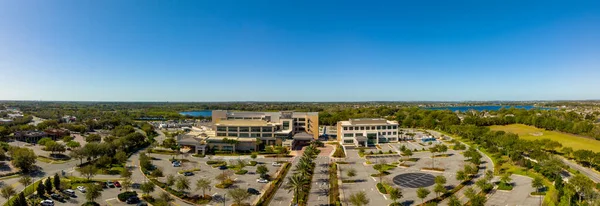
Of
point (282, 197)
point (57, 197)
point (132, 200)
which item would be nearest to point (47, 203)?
point (57, 197)

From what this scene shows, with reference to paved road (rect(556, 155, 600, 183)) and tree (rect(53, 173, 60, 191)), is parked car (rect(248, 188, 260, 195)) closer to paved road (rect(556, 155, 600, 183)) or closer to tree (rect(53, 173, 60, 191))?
tree (rect(53, 173, 60, 191))

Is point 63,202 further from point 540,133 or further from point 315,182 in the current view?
point 540,133

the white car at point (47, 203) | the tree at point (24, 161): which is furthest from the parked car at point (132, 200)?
the tree at point (24, 161)

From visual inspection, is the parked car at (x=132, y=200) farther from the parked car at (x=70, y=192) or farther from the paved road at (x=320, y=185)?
the paved road at (x=320, y=185)

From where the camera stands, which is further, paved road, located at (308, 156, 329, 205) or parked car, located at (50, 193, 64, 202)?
paved road, located at (308, 156, 329, 205)

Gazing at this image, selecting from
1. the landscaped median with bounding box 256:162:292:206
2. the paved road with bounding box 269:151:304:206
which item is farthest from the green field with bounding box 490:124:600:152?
the paved road with bounding box 269:151:304:206

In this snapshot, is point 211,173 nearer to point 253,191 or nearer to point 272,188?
Result: point 253,191
